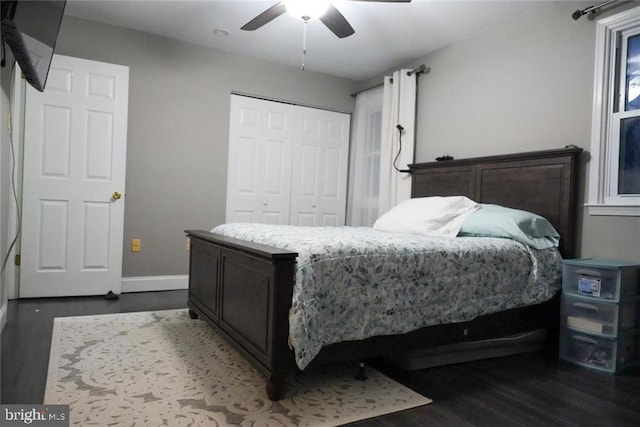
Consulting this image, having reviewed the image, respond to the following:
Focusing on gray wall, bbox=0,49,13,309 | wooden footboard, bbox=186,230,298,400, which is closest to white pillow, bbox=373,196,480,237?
wooden footboard, bbox=186,230,298,400

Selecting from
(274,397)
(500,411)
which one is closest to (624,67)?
(500,411)

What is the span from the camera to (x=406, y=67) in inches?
177

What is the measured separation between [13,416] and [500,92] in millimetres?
3727

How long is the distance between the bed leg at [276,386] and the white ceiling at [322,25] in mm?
2816

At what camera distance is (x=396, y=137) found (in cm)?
443

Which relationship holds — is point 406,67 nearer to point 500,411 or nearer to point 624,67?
point 624,67

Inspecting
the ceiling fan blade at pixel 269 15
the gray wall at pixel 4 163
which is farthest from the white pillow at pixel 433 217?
the gray wall at pixel 4 163

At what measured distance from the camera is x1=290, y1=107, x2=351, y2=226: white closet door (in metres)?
4.89

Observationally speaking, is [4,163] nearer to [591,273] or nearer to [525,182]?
[525,182]

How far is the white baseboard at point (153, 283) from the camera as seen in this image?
3.96m

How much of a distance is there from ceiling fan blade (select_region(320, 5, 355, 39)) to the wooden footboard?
5.40 feet

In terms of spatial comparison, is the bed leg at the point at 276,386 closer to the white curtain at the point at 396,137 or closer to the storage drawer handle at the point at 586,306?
the storage drawer handle at the point at 586,306
